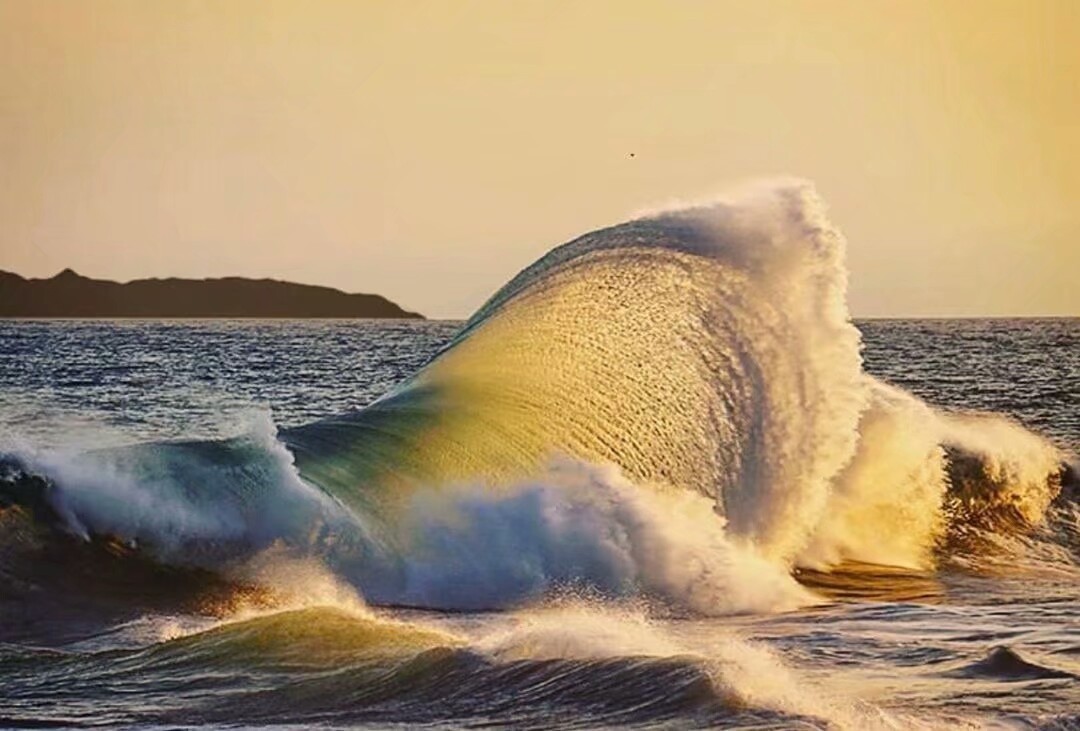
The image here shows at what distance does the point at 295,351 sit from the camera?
8856 cm

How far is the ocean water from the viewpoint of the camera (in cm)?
1208

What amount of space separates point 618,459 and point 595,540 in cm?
255

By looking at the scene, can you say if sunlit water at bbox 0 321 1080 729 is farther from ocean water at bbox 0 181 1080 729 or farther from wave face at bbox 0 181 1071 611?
wave face at bbox 0 181 1071 611

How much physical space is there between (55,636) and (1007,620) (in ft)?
24.8

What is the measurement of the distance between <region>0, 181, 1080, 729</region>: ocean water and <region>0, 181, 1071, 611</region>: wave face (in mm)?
36

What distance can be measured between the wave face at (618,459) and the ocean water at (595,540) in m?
0.04

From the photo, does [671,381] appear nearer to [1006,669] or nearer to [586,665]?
[1006,669]

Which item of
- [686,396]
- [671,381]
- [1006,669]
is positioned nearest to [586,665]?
[1006,669]

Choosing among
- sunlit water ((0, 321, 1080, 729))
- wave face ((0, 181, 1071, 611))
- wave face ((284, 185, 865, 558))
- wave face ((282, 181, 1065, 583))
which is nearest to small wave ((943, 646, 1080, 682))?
sunlit water ((0, 321, 1080, 729))

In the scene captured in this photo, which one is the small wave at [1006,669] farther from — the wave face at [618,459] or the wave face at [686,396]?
the wave face at [686,396]

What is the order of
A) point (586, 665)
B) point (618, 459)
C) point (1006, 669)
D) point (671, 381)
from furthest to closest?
point (671, 381) → point (618, 459) → point (1006, 669) → point (586, 665)

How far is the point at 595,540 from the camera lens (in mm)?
17359

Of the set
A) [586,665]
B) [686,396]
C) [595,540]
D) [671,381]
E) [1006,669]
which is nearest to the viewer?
[586,665]

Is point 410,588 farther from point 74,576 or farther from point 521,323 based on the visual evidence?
point 521,323
